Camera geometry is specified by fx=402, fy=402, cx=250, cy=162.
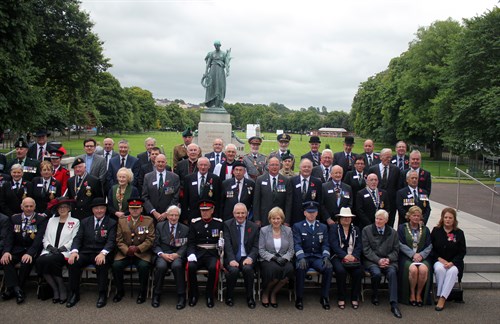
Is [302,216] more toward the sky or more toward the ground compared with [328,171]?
more toward the ground

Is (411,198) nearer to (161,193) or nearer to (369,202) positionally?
(369,202)

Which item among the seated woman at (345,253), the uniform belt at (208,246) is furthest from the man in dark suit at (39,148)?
the seated woman at (345,253)

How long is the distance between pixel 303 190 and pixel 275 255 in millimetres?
1386

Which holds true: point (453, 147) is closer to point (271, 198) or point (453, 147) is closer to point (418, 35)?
point (418, 35)

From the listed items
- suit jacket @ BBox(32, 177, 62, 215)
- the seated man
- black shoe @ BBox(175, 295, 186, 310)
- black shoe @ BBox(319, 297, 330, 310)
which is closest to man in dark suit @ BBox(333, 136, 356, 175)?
the seated man

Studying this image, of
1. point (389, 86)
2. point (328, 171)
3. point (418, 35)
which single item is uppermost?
point (418, 35)

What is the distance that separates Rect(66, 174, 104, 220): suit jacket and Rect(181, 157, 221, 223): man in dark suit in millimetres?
1623

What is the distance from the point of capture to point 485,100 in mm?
22703

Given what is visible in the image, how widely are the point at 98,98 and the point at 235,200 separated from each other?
61.6m

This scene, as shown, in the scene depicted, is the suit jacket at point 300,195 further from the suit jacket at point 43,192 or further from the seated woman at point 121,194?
the suit jacket at point 43,192

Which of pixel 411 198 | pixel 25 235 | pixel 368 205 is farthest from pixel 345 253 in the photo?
pixel 25 235

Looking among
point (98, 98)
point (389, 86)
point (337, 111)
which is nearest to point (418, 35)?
point (389, 86)

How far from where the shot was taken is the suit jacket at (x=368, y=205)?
23.7 ft

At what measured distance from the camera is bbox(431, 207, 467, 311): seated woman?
6.41 m
